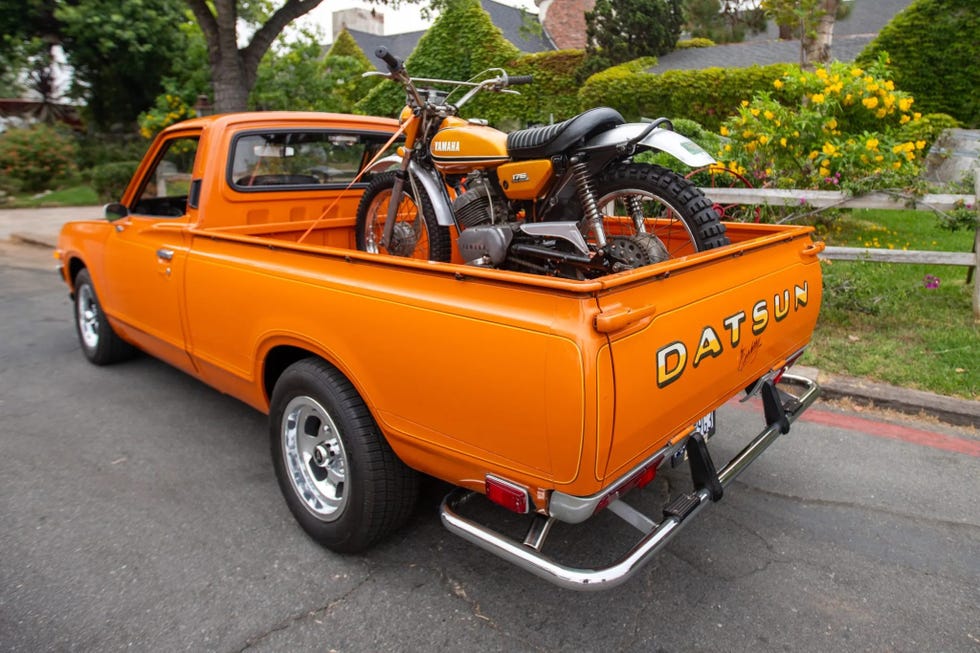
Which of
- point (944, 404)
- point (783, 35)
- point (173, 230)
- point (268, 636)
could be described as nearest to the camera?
point (268, 636)

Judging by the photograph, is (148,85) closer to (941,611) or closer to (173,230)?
(173,230)

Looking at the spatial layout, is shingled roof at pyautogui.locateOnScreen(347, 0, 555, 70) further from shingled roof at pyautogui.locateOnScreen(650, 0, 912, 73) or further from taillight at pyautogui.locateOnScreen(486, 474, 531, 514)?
taillight at pyautogui.locateOnScreen(486, 474, 531, 514)

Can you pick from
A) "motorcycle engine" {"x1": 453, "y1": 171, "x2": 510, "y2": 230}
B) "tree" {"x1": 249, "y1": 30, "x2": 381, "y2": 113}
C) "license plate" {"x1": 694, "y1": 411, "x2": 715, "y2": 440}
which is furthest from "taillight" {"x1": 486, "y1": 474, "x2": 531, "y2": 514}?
"tree" {"x1": 249, "y1": 30, "x2": 381, "y2": 113}

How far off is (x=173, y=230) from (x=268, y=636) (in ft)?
7.79

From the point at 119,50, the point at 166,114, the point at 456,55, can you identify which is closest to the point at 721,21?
the point at 456,55

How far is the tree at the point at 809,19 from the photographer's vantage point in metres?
10.9

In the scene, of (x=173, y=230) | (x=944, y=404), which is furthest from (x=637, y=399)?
(x=944, y=404)

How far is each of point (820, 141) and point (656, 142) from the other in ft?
13.1

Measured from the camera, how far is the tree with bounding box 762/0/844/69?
1091 centimetres

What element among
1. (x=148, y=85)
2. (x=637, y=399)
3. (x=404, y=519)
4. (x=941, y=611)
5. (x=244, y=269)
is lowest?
(x=941, y=611)

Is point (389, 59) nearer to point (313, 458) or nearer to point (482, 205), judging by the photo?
point (482, 205)

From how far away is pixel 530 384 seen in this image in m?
2.00

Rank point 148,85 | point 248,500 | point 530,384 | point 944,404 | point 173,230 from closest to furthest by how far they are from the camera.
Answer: point 530,384 → point 248,500 → point 173,230 → point 944,404 → point 148,85

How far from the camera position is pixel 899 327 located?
222 inches
